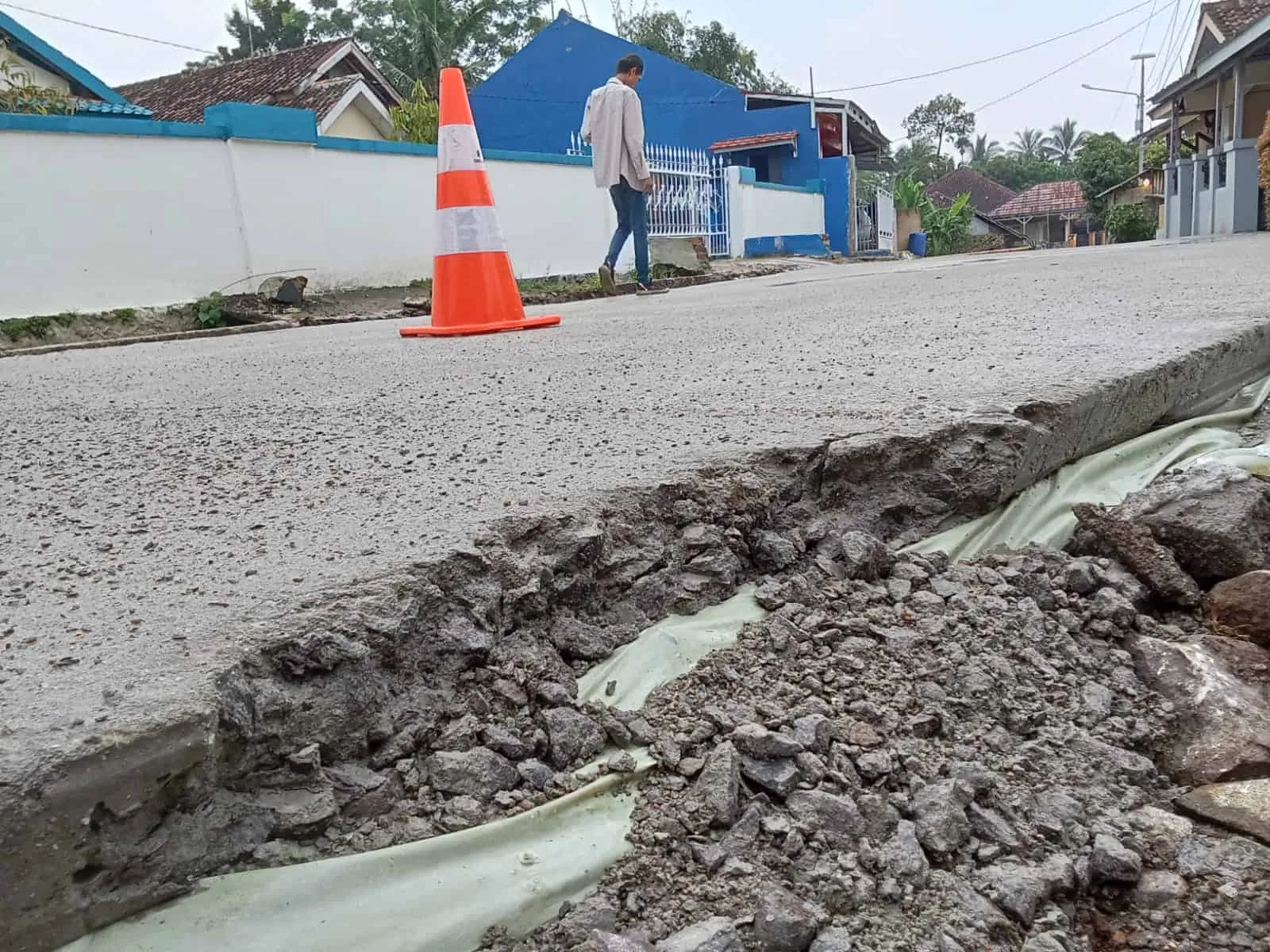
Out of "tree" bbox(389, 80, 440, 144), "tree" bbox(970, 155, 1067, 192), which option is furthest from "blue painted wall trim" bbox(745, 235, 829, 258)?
"tree" bbox(970, 155, 1067, 192)

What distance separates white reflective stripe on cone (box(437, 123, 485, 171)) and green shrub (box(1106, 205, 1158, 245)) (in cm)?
2521

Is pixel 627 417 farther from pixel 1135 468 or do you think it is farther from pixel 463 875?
pixel 463 875

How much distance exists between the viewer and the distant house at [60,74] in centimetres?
1173

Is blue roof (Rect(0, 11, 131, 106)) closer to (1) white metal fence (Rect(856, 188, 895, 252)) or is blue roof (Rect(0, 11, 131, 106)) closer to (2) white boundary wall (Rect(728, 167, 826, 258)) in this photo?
(2) white boundary wall (Rect(728, 167, 826, 258))

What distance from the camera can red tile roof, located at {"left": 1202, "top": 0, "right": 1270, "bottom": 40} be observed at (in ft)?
61.5

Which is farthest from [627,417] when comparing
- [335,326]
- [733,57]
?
[733,57]

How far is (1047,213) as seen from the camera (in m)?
47.7

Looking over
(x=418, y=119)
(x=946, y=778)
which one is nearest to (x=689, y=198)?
(x=418, y=119)

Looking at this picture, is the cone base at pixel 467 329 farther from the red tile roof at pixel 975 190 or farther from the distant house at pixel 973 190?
the red tile roof at pixel 975 190

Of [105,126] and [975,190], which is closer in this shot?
[105,126]

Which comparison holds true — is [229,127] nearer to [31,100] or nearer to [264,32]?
Answer: [31,100]

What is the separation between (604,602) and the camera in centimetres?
169

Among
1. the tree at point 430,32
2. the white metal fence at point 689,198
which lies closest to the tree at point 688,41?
the tree at point 430,32

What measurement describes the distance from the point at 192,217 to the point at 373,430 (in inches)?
246
